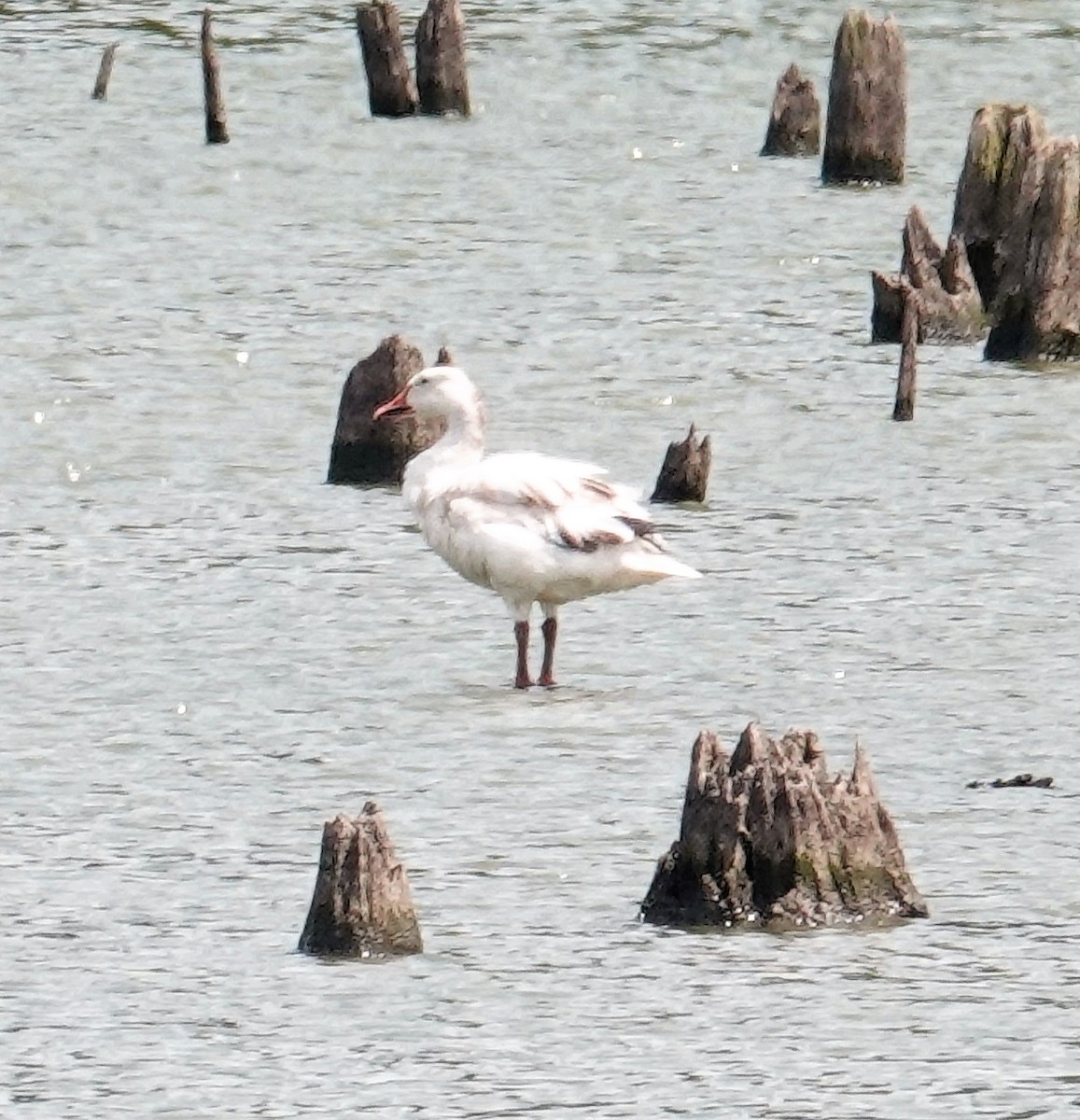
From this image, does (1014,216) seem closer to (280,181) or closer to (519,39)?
(280,181)

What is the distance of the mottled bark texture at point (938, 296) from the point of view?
933 inches

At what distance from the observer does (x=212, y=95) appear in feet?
110

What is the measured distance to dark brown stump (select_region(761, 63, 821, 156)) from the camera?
32.7 metres

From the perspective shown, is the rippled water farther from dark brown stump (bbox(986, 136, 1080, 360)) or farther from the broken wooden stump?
dark brown stump (bbox(986, 136, 1080, 360))

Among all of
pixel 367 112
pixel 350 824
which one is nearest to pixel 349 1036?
pixel 350 824

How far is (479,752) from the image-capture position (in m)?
14.1

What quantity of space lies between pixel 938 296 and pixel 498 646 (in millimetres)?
8511

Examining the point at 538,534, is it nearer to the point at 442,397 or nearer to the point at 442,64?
the point at 442,397

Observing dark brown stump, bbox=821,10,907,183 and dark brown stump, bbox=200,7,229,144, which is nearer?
dark brown stump, bbox=821,10,907,183

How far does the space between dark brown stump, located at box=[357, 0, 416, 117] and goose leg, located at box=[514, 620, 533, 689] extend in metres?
19.0

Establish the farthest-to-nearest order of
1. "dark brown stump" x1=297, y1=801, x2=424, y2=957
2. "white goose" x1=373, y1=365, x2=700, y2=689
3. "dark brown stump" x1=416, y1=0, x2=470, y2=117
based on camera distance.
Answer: "dark brown stump" x1=416, y1=0, x2=470, y2=117 → "white goose" x1=373, y1=365, x2=700, y2=689 → "dark brown stump" x1=297, y1=801, x2=424, y2=957

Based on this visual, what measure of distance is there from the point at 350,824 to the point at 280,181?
2148 centimetres

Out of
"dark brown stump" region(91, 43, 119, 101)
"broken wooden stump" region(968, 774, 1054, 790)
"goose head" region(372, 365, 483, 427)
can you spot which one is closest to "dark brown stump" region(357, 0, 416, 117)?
"dark brown stump" region(91, 43, 119, 101)

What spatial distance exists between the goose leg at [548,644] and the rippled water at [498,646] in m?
0.19
